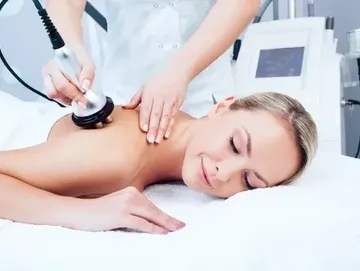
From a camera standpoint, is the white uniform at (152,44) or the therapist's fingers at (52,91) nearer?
the therapist's fingers at (52,91)

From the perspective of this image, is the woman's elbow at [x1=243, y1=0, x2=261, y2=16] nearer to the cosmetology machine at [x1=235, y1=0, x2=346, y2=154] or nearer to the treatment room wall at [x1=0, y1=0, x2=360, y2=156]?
the cosmetology machine at [x1=235, y1=0, x2=346, y2=154]

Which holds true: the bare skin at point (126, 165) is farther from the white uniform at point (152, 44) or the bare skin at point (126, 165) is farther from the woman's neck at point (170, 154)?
the white uniform at point (152, 44)

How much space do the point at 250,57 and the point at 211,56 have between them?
579 millimetres

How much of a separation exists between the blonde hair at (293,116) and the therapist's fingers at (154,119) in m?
0.17

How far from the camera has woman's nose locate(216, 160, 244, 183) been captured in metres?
1.17

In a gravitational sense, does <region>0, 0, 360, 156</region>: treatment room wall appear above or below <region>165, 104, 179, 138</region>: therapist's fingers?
below

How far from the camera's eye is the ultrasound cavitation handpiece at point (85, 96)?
1.11m

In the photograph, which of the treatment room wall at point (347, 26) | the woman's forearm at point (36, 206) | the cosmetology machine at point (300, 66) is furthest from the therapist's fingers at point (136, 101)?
the treatment room wall at point (347, 26)

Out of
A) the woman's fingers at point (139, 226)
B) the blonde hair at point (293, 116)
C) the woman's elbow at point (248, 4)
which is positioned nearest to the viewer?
the woman's fingers at point (139, 226)

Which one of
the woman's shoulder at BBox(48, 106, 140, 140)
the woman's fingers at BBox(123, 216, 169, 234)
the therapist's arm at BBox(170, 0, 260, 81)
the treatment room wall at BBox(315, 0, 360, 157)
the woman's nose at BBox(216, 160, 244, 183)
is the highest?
the therapist's arm at BBox(170, 0, 260, 81)

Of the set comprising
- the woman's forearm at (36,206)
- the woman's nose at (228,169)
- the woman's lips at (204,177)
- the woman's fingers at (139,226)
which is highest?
the woman's forearm at (36,206)

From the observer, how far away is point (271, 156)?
1197 millimetres

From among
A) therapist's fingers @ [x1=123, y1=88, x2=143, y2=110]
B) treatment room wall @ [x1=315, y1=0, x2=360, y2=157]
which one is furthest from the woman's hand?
treatment room wall @ [x1=315, y1=0, x2=360, y2=157]

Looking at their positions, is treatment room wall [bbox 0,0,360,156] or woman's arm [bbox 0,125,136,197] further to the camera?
treatment room wall [bbox 0,0,360,156]
